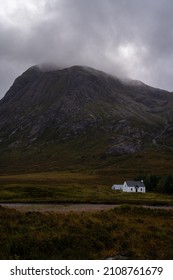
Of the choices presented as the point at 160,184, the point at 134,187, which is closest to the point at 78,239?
the point at 160,184

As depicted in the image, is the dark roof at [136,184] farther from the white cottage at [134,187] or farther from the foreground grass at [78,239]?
the foreground grass at [78,239]

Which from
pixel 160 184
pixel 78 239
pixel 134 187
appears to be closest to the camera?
pixel 78 239

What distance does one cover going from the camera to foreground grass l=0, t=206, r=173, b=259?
1902cm

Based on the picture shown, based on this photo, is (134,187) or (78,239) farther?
(134,187)

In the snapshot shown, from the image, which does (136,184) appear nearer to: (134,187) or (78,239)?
(134,187)

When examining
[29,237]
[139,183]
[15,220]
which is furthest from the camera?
[139,183]

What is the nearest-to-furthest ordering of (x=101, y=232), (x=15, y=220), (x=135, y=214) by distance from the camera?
(x=101, y=232) → (x=15, y=220) → (x=135, y=214)

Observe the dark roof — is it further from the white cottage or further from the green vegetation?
the green vegetation

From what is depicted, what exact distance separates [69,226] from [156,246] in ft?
20.7

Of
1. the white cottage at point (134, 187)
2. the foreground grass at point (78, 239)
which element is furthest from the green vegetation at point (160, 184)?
the foreground grass at point (78, 239)

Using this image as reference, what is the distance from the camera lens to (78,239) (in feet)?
70.7
